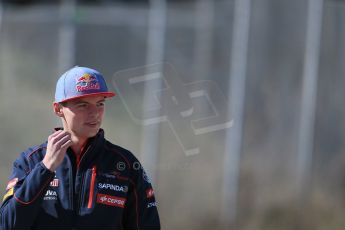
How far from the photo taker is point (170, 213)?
8.45 metres

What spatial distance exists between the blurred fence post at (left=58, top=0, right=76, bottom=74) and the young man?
15.5 feet

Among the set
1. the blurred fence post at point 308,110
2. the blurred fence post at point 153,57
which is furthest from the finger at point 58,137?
the blurred fence post at point 308,110

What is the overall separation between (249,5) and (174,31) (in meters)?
0.86

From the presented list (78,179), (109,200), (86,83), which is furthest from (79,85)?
(109,200)

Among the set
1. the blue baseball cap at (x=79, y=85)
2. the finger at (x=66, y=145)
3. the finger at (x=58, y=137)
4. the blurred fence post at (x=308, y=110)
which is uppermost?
the blue baseball cap at (x=79, y=85)

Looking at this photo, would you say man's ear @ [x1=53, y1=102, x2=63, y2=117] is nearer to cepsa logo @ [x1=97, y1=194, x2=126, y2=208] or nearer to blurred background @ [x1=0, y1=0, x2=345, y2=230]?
cepsa logo @ [x1=97, y1=194, x2=126, y2=208]

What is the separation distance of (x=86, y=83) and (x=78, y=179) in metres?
0.41

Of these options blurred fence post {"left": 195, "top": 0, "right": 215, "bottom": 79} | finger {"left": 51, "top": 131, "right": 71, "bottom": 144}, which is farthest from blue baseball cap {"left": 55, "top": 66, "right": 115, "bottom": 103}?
blurred fence post {"left": 195, "top": 0, "right": 215, "bottom": 79}

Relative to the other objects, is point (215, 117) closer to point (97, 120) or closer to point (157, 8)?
point (157, 8)

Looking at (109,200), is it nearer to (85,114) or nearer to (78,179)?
(78,179)

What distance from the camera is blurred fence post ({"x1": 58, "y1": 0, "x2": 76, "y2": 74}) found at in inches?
320

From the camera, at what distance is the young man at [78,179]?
324cm

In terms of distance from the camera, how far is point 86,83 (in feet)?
11.0

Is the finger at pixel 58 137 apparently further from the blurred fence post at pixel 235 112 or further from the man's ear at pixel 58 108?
the blurred fence post at pixel 235 112
